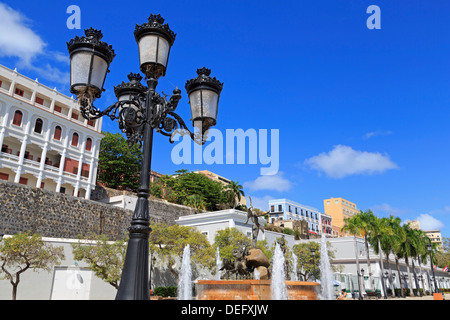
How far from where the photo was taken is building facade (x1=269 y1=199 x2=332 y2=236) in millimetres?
71656

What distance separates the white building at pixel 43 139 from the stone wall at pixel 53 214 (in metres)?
5.46

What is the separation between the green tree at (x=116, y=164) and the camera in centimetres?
4244

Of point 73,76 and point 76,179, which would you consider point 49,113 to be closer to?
point 76,179

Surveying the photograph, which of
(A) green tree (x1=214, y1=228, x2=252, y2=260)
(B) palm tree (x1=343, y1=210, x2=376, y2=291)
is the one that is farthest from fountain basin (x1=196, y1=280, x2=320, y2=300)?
(B) palm tree (x1=343, y1=210, x2=376, y2=291)

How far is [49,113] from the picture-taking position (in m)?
32.1

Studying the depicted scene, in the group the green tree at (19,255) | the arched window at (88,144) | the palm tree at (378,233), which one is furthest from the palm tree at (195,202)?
the green tree at (19,255)

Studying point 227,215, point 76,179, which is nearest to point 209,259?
point 227,215

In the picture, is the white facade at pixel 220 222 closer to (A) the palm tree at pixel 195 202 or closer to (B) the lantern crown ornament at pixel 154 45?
(A) the palm tree at pixel 195 202


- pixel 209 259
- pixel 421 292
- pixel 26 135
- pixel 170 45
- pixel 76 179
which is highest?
pixel 26 135

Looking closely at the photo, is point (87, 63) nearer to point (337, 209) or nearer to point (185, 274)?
point (185, 274)

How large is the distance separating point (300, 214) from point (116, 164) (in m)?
47.2

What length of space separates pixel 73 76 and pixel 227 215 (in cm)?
2673

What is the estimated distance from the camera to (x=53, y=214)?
25.3 m
